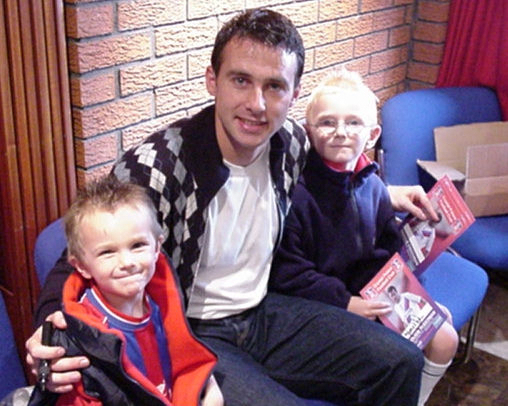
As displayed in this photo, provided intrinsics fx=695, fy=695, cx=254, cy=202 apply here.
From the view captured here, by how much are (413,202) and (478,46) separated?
47.0 inches

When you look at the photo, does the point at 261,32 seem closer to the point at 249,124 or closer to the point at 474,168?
the point at 249,124

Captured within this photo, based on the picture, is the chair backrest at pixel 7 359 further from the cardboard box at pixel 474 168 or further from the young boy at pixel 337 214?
the cardboard box at pixel 474 168

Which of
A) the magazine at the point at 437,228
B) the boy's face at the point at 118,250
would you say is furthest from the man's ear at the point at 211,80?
the magazine at the point at 437,228

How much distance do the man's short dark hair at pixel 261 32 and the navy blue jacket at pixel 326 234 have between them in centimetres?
35

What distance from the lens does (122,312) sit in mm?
1259

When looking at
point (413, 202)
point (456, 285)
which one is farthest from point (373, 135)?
point (456, 285)

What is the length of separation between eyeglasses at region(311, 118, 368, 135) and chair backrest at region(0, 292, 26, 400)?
32.9 inches

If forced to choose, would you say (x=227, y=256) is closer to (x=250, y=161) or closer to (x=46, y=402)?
(x=250, y=161)

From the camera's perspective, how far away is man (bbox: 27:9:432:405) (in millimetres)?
1437

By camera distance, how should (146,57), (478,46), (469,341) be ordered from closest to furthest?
(146,57) → (469,341) → (478,46)

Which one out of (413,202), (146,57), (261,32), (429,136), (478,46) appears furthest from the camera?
(478,46)

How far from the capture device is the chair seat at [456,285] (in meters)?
1.89

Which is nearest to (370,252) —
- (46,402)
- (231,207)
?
(231,207)

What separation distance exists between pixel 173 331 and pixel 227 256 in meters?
0.27
